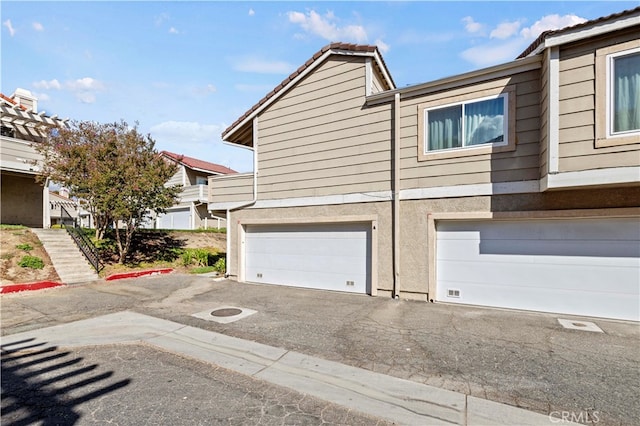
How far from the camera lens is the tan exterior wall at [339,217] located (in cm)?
820

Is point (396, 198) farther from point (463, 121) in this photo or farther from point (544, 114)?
point (544, 114)

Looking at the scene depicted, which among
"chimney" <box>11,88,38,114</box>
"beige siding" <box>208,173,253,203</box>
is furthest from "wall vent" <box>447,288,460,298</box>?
"chimney" <box>11,88,38,114</box>

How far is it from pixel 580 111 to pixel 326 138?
594 cm

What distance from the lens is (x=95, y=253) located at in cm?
1151

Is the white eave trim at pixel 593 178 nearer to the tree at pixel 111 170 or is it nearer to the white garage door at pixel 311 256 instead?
the white garage door at pixel 311 256

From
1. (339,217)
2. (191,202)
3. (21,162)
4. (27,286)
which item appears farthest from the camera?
(191,202)

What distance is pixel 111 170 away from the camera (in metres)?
11.7

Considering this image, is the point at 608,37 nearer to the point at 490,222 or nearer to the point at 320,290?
the point at 490,222

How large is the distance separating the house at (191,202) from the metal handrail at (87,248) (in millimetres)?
10293

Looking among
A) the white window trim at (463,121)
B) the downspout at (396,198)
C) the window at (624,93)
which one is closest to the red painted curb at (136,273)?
the downspout at (396,198)

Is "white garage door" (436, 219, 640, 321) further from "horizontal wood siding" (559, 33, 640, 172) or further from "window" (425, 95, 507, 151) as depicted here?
"window" (425, 95, 507, 151)

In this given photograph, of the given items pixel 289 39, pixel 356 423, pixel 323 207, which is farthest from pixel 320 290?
pixel 289 39

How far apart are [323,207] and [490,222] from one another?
14.7 feet

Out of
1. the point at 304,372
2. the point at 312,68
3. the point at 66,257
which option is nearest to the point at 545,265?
the point at 304,372
